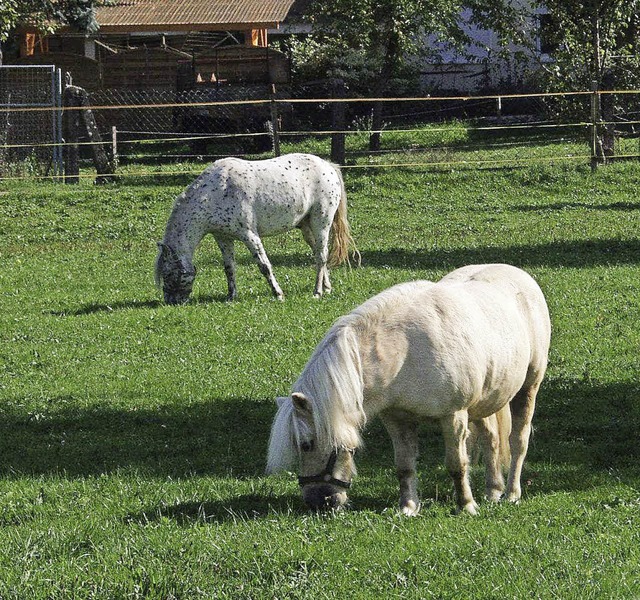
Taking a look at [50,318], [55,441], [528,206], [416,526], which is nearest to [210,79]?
[528,206]

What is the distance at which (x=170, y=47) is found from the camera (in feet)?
116

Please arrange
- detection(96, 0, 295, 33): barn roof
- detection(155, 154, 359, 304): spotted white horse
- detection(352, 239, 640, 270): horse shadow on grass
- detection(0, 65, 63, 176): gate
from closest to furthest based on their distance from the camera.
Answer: detection(155, 154, 359, 304): spotted white horse < detection(352, 239, 640, 270): horse shadow on grass < detection(0, 65, 63, 176): gate < detection(96, 0, 295, 33): barn roof

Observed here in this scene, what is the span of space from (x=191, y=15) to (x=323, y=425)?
34270 millimetres

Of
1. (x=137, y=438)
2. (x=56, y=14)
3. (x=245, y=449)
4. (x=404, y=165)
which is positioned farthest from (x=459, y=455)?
(x=56, y=14)

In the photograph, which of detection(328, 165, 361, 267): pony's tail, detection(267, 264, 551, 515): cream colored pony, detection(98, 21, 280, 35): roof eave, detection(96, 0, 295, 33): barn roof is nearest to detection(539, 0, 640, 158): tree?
detection(328, 165, 361, 267): pony's tail

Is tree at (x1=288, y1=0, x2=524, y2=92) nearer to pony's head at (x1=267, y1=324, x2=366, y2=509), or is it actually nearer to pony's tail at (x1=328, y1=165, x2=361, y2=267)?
pony's tail at (x1=328, y1=165, x2=361, y2=267)

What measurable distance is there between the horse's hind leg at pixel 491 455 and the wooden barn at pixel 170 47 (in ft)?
75.4

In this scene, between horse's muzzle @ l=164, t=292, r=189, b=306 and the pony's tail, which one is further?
the pony's tail

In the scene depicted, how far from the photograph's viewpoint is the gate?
2238 centimetres

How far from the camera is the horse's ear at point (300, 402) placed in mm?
5469

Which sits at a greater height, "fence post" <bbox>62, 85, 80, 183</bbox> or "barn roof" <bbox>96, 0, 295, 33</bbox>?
"barn roof" <bbox>96, 0, 295, 33</bbox>

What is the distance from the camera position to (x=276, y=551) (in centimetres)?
508

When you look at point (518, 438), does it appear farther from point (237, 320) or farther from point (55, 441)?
point (237, 320)

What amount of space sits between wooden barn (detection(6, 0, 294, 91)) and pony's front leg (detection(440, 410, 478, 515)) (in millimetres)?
23523
